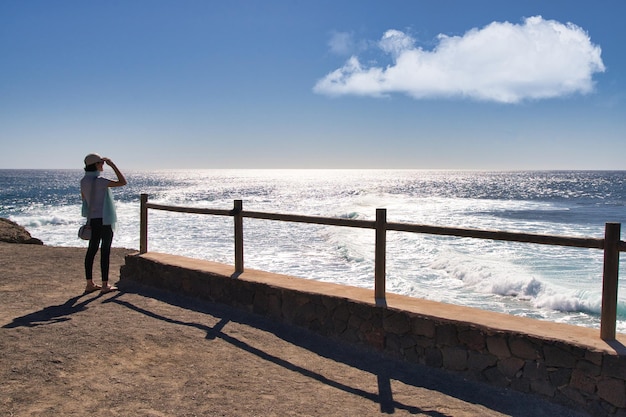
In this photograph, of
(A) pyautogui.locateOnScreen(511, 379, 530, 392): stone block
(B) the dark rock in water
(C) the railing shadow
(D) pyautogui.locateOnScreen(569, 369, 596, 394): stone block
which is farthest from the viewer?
(B) the dark rock in water

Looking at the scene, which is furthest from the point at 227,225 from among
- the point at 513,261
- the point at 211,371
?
the point at 211,371

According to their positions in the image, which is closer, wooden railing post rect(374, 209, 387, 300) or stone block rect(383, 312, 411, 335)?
stone block rect(383, 312, 411, 335)

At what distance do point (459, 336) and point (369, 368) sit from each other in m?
0.79

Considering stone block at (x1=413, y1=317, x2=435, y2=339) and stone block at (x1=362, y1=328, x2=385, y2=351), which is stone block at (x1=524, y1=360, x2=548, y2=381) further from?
stone block at (x1=362, y1=328, x2=385, y2=351)

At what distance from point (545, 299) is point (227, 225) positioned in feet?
46.9

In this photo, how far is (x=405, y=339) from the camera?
13.6ft

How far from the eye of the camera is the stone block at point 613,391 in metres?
3.20

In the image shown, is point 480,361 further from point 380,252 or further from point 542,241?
point 380,252

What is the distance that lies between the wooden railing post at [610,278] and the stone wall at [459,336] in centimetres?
11

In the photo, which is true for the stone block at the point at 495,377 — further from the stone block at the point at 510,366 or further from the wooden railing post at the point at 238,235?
the wooden railing post at the point at 238,235

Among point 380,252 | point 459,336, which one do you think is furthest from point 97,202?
point 459,336

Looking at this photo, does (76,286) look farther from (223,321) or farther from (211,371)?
(211,371)

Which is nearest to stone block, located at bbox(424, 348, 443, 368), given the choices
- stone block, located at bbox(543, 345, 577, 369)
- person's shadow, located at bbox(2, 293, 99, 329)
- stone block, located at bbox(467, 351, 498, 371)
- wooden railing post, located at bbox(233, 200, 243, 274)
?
stone block, located at bbox(467, 351, 498, 371)

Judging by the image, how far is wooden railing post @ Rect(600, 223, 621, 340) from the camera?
3348 millimetres
